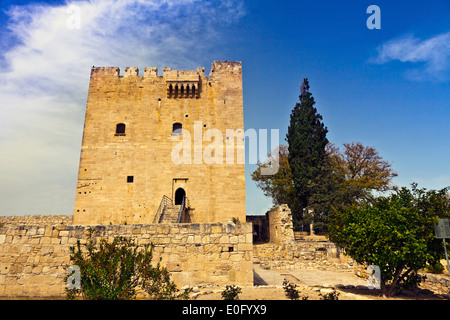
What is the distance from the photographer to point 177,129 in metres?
17.7

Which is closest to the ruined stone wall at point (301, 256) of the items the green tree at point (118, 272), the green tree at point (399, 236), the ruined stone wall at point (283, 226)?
the ruined stone wall at point (283, 226)

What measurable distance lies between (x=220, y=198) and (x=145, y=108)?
725cm

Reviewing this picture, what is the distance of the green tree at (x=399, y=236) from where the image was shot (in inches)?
292

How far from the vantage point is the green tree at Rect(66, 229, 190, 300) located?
6273 millimetres

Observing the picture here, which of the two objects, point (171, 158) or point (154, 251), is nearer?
point (154, 251)

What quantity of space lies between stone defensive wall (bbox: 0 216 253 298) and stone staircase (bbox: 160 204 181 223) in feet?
20.3

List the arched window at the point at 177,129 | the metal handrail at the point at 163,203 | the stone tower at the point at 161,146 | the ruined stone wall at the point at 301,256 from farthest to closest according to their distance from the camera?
the arched window at the point at 177,129, the stone tower at the point at 161,146, the metal handrail at the point at 163,203, the ruined stone wall at the point at 301,256

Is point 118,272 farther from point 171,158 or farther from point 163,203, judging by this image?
point 171,158

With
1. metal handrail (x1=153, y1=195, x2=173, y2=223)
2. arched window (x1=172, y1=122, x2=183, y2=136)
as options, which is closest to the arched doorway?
metal handrail (x1=153, y1=195, x2=173, y2=223)

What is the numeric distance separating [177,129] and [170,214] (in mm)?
5432

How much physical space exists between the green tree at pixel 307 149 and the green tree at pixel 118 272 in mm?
16405

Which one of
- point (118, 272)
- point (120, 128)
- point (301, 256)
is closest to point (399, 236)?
point (118, 272)

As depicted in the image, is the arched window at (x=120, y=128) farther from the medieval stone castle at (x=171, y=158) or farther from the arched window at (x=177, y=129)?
the arched window at (x=177, y=129)
